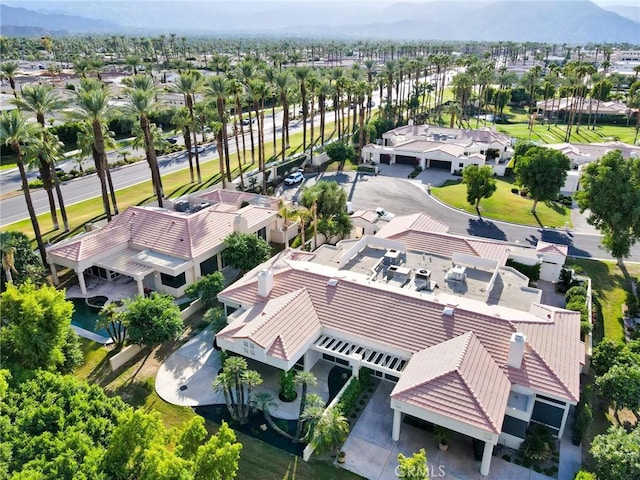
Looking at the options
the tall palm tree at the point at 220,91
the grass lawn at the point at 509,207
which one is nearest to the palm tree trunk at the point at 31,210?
the tall palm tree at the point at 220,91

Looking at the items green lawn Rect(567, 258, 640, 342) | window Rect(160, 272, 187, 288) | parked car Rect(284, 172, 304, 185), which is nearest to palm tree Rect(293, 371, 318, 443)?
window Rect(160, 272, 187, 288)

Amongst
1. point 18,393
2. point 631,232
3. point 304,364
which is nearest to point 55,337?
point 18,393

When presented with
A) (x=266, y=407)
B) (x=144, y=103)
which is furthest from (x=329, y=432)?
(x=144, y=103)

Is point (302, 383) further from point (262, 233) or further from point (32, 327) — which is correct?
point (262, 233)

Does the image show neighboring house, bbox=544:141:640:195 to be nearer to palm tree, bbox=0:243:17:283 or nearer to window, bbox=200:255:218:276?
window, bbox=200:255:218:276

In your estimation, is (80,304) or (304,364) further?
(80,304)

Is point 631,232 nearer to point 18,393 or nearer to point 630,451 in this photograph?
point 630,451
